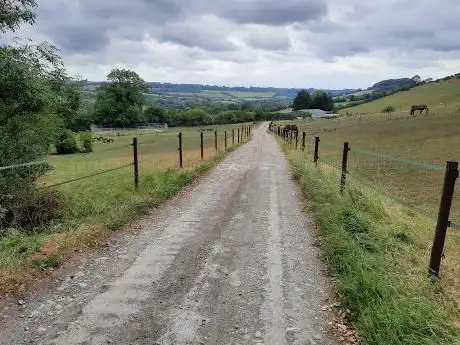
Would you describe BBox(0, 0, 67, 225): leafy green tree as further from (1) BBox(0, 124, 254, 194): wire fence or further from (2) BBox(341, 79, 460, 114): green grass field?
(2) BBox(341, 79, 460, 114): green grass field

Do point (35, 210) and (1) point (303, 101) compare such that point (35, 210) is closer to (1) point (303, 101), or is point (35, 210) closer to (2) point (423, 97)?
(2) point (423, 97)

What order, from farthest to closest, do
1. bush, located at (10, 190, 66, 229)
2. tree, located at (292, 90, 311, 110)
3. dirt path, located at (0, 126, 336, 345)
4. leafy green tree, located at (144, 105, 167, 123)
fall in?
tree, located at (292, 90, 311, 110)
leafy green tree, located at (144, 105, 167, 123)
bush, located at (10, 190, 66, 229)
dirt path, located at (0, 126, 336, 345)

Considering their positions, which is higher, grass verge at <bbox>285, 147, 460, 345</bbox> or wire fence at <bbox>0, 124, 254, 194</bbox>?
grass verge at <bbox>285, 147, 460, 345</bbox>

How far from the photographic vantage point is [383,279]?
4.84 m

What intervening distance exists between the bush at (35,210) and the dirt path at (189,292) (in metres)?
2.39

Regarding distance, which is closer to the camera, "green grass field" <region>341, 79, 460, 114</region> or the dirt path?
the dirt path

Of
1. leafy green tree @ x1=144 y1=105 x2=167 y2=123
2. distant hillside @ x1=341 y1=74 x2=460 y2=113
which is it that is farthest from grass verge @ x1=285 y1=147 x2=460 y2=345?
leafy green tree @ x1=144 y1=105 x2=167 y2=123

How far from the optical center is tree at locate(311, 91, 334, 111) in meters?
165

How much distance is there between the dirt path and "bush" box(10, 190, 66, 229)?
7.85 ft

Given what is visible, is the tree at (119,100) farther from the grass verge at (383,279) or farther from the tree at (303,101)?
the grass verge at (383,279)

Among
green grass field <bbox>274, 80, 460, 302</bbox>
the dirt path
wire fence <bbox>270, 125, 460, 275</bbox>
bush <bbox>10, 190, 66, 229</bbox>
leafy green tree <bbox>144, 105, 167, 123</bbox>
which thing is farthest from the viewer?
leafy green tree <bbox>144, 105, 167, 123</bbox>

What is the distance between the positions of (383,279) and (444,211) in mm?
1083

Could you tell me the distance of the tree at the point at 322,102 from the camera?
164625 millimetres

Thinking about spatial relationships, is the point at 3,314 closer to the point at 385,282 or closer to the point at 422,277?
the point at 385,282
